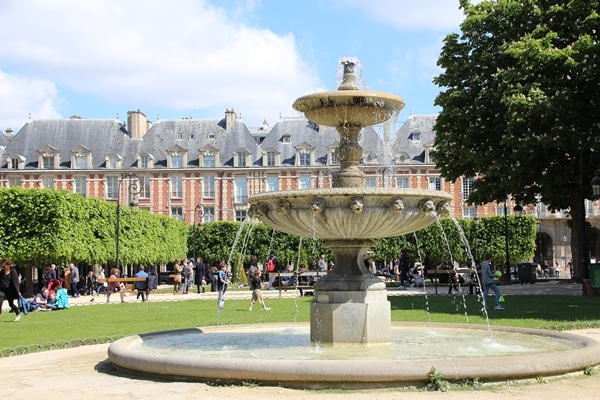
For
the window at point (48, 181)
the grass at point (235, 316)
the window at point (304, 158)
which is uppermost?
the window at point (304, 158)

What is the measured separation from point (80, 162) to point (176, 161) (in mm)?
8373

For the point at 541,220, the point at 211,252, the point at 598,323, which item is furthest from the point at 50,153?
the point at 598,323

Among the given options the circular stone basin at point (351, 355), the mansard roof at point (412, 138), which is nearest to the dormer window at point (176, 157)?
the mansard roof at point (412, 138)

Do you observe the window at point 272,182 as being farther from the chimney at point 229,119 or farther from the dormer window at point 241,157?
the chimney at point 229,119

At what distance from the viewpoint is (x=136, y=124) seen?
68625 mm

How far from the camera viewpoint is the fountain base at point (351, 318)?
9.34 m

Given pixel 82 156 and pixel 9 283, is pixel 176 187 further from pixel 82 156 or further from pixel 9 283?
pixel 9 283

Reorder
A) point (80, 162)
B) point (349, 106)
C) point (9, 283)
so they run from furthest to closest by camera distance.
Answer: point (80, 162), point (9, 283), point (349, 106)

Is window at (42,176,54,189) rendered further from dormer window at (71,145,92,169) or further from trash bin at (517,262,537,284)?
trash bin at (517,262,537,284)

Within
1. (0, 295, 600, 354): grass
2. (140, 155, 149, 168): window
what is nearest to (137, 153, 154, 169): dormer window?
(140, 155, 149, 168): window

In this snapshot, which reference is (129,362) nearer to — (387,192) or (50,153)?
(387,192)

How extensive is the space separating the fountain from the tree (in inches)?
509

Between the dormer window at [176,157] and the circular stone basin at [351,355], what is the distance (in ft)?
182

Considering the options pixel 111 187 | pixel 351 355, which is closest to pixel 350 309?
pixel 351 355
